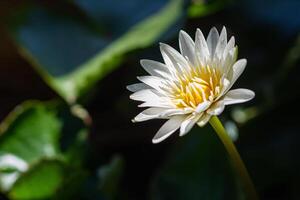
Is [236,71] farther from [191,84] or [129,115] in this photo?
[129,115]

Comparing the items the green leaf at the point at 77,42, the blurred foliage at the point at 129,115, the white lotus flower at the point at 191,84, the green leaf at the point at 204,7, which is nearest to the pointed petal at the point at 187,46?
the white lotus flower at the point at 191,84

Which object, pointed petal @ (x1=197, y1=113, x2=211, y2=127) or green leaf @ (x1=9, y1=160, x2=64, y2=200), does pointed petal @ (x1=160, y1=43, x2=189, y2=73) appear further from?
green leaf @ (x1=9, y1=160, x2=64, y2=200)

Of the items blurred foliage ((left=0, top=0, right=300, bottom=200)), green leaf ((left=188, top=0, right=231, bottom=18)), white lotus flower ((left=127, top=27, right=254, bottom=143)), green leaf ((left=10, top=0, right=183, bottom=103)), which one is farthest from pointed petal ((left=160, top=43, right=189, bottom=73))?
green leaf ((left=188, top=0, right=231, bottom=18))

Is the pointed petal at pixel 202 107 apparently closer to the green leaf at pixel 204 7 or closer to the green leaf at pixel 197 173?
the green leaf at pixel 197 173

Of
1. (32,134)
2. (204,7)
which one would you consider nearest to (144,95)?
(32,134)

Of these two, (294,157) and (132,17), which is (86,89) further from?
(294,157)
